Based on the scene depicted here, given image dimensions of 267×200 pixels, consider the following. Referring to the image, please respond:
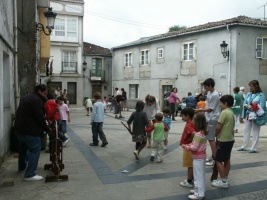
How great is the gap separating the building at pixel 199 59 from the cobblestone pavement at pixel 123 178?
37.9 ft

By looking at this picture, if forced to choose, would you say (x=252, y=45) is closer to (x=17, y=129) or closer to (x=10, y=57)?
(x=10, y=57)

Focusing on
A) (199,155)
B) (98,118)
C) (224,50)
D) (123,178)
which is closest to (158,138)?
(123,178)

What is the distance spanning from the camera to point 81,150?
8.48m

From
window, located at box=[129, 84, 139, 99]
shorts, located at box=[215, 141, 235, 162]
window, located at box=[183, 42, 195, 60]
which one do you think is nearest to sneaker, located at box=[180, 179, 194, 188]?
shorts, located at box=[215, 141, 235, 162]

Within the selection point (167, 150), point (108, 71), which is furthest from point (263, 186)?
point (108, 71)

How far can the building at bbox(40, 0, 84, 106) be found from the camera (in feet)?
106

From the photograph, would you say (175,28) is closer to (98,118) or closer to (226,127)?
(98,118)

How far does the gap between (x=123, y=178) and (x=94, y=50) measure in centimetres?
3093

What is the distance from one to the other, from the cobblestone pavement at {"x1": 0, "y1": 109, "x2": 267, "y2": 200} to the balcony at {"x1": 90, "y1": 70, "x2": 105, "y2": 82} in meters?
26.2

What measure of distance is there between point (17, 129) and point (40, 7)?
417 inches

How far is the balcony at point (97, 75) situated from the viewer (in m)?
34.4

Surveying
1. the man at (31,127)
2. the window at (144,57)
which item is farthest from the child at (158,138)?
the window at (144,57)

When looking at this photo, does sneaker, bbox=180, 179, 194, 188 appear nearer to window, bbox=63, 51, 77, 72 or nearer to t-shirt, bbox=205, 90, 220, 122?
t-shirt, bbox=205, 90, 220, 122

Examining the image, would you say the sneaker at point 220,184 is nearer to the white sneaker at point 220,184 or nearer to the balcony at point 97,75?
the white sneaker at point 220,184
